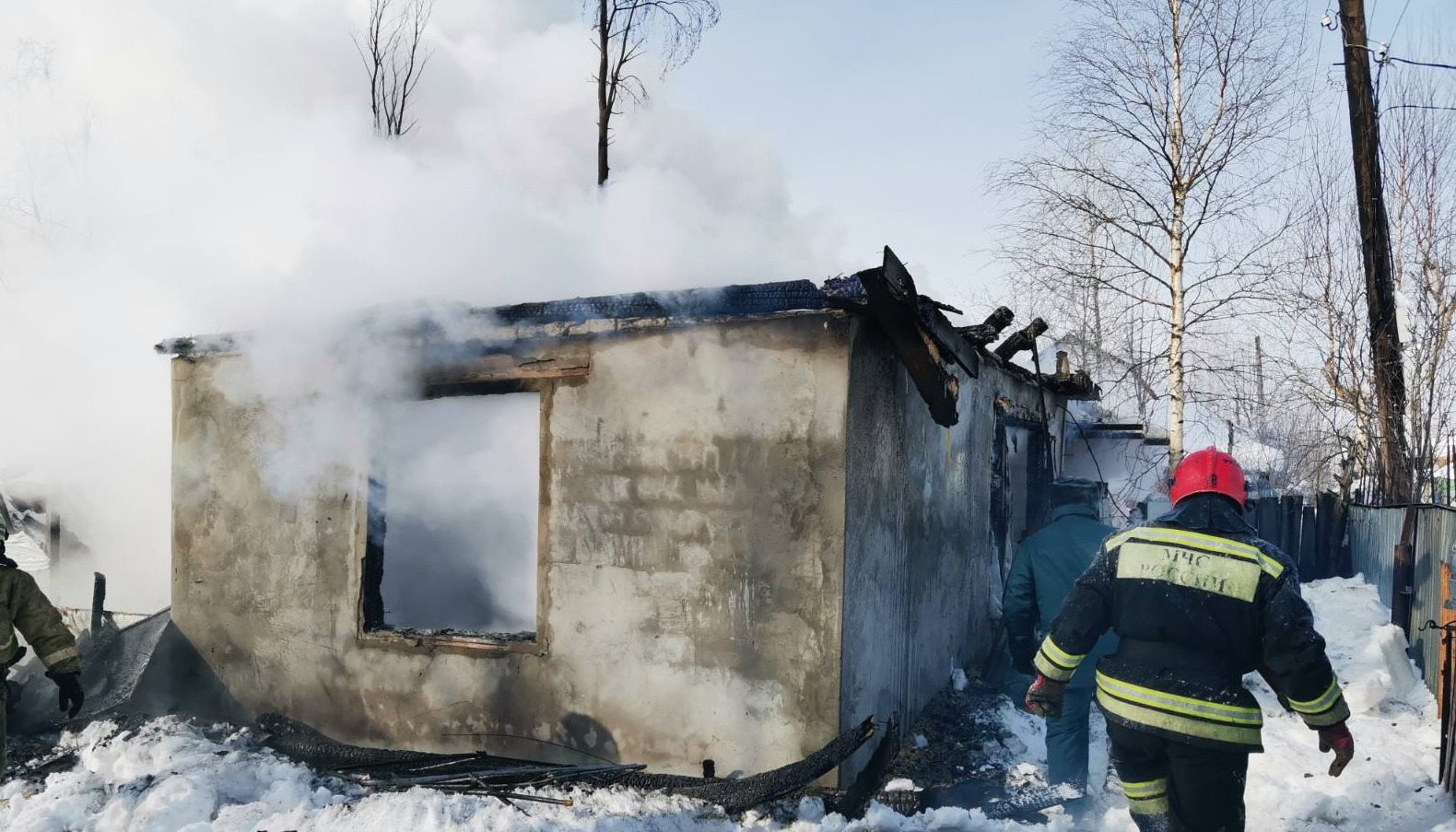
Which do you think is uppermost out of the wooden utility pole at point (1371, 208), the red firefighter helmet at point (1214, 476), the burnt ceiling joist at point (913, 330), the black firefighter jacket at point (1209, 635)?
the wooden utility pole at point (1371, 208)

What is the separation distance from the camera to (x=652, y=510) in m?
5.67

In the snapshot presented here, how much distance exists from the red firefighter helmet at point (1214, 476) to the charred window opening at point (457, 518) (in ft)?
13.3

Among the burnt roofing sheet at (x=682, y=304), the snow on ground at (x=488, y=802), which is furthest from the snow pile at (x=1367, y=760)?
the burnt roofing sheet at (x=682, y=304)

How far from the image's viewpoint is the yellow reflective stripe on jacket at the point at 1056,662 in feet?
12.4

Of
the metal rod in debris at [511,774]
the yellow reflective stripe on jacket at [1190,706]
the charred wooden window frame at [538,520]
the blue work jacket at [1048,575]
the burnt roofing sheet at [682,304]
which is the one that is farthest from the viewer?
the charred wooden window frame at [538,520]

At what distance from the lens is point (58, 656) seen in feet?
17.7

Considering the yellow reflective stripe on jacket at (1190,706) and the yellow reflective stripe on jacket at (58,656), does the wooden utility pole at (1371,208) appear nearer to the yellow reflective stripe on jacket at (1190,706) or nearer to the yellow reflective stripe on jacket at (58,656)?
the yellow reflective stripe on jacket at (1190,706)

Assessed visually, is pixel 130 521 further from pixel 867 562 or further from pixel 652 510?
pixel 867 562

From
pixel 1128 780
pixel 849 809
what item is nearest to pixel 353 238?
pixel 849 809

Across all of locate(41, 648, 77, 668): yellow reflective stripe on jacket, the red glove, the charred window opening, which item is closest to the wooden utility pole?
the red glove

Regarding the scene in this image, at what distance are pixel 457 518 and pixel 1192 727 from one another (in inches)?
241

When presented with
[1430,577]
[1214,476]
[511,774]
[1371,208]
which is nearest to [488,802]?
[511,774]

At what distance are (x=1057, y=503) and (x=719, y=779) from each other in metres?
3.04

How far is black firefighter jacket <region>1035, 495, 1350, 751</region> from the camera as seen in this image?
333 centimetres
